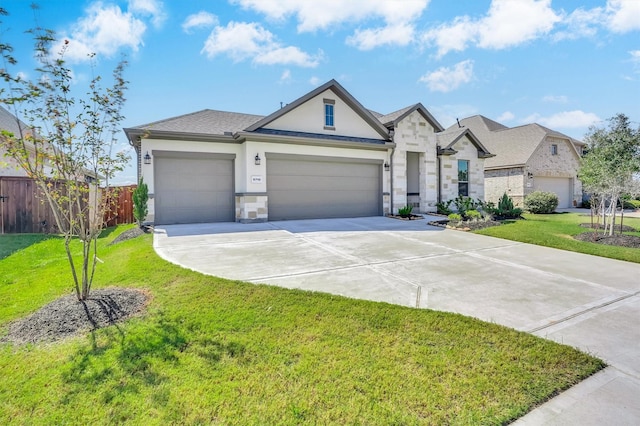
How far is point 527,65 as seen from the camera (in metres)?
13.5

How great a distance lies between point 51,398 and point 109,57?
4.17 metres

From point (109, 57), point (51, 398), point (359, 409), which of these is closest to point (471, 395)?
point (359, 409)

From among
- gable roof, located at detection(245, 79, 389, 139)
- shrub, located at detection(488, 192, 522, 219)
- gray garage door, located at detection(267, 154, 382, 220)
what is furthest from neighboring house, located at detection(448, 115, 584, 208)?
gray garage door, located at detection(267, 154, 382, 220)

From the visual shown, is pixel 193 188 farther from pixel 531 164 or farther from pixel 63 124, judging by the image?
pixel 531 164

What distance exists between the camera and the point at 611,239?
29.3 ft

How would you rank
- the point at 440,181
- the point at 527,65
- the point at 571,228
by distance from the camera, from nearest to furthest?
the point at 571,228, the point at 527,65, the point at 440,181

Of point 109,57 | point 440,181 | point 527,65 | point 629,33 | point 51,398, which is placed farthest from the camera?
point 440,181

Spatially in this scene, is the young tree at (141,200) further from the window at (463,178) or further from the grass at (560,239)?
the window at (463,178)

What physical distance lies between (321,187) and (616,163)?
31.9ft

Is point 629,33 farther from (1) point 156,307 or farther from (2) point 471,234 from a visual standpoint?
(1) point 156,307

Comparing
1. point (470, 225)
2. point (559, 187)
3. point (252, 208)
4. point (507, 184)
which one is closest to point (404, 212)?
point (470, 225)

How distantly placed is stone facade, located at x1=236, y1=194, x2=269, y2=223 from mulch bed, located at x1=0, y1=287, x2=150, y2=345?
7.87 metres

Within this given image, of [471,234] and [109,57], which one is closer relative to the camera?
[109,57]

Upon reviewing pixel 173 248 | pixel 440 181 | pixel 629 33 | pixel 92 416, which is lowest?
pixel 92 416
